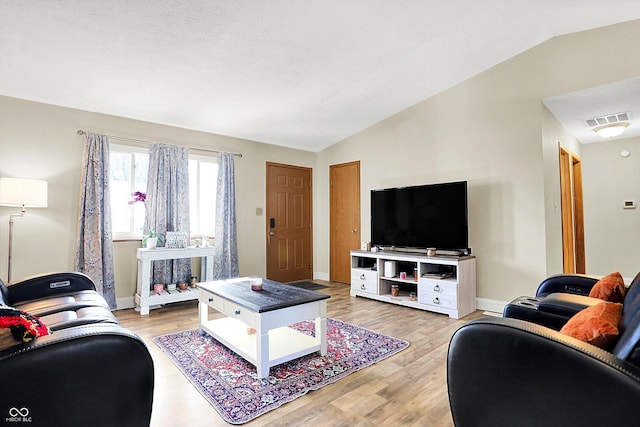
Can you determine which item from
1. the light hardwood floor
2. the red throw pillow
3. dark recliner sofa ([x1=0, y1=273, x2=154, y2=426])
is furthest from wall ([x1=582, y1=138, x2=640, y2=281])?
the red throw pillow

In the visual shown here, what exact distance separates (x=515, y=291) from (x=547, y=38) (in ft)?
9.16

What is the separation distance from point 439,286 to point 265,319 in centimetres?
233

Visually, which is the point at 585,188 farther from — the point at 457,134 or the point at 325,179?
the point at 325,179

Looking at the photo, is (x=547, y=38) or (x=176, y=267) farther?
(x=176, y=267)

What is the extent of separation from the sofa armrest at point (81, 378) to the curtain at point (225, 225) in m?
3.35

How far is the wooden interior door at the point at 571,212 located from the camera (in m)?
4.17

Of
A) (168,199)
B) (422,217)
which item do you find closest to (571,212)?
(422,217)

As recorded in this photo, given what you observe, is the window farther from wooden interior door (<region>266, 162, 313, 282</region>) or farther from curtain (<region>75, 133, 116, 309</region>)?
wooden interior door (<region>266, 162, 313, 282</region>)

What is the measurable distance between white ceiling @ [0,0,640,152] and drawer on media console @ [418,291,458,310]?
2609mm

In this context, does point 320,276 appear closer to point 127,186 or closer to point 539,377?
point 127,186

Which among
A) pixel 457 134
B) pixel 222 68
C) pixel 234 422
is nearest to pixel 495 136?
pixel 457 134

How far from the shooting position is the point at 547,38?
3.45 metres

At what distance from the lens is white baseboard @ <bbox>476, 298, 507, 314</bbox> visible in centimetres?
381

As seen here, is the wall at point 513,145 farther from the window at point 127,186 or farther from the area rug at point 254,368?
the window at point 127,186
